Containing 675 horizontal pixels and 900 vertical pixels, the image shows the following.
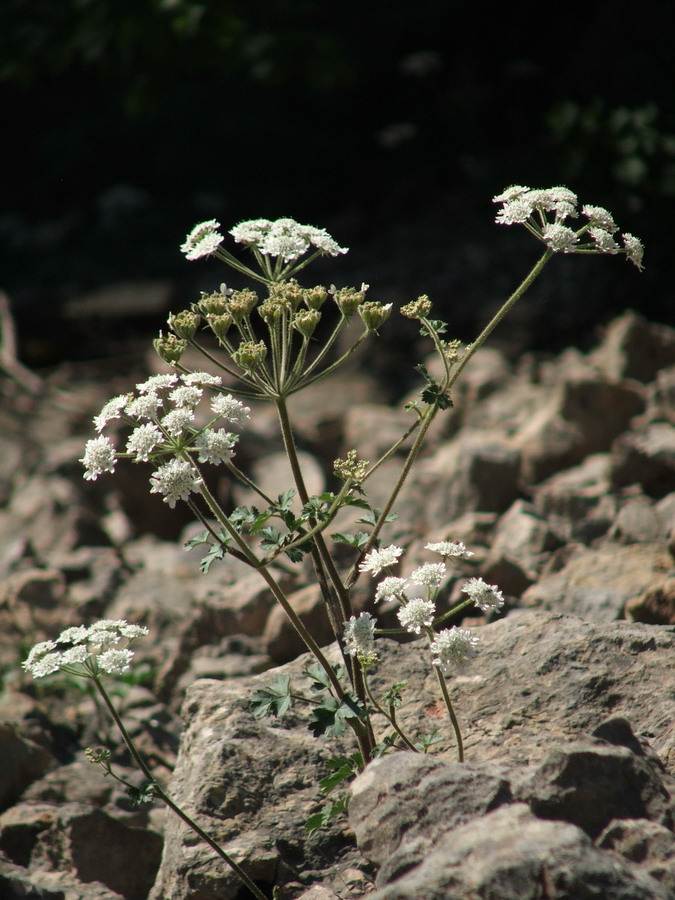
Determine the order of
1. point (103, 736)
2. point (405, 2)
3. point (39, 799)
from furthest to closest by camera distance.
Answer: point (405, 2) < point (103, 736) < point (39, 799)

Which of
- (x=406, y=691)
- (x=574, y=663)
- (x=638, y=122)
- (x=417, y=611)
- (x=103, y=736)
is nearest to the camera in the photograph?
(x=417, y=611)

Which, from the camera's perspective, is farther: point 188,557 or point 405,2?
point 405,2

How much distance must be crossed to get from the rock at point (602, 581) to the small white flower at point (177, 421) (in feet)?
5.21

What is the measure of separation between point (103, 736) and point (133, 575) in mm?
1099

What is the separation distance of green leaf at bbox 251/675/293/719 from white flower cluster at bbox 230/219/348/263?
985 millimetres

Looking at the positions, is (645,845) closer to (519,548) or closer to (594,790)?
(594,790)

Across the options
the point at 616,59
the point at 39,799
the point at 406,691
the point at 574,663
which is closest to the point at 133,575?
the point at 39,799

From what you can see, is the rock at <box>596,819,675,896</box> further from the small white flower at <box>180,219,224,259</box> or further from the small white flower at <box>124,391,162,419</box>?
the small white flower at <box>180,219,224,259</box>

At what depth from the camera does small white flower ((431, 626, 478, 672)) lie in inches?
81.0

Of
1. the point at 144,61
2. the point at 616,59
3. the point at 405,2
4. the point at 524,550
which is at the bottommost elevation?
the point at 524,550

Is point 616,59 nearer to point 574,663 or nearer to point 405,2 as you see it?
point 405,2

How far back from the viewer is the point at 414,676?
2719 mm

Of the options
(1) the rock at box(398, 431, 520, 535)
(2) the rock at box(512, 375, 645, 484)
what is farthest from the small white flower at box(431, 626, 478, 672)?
(2) the rock at box(512, 375, 645, 484)

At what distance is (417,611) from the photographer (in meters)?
2.08
